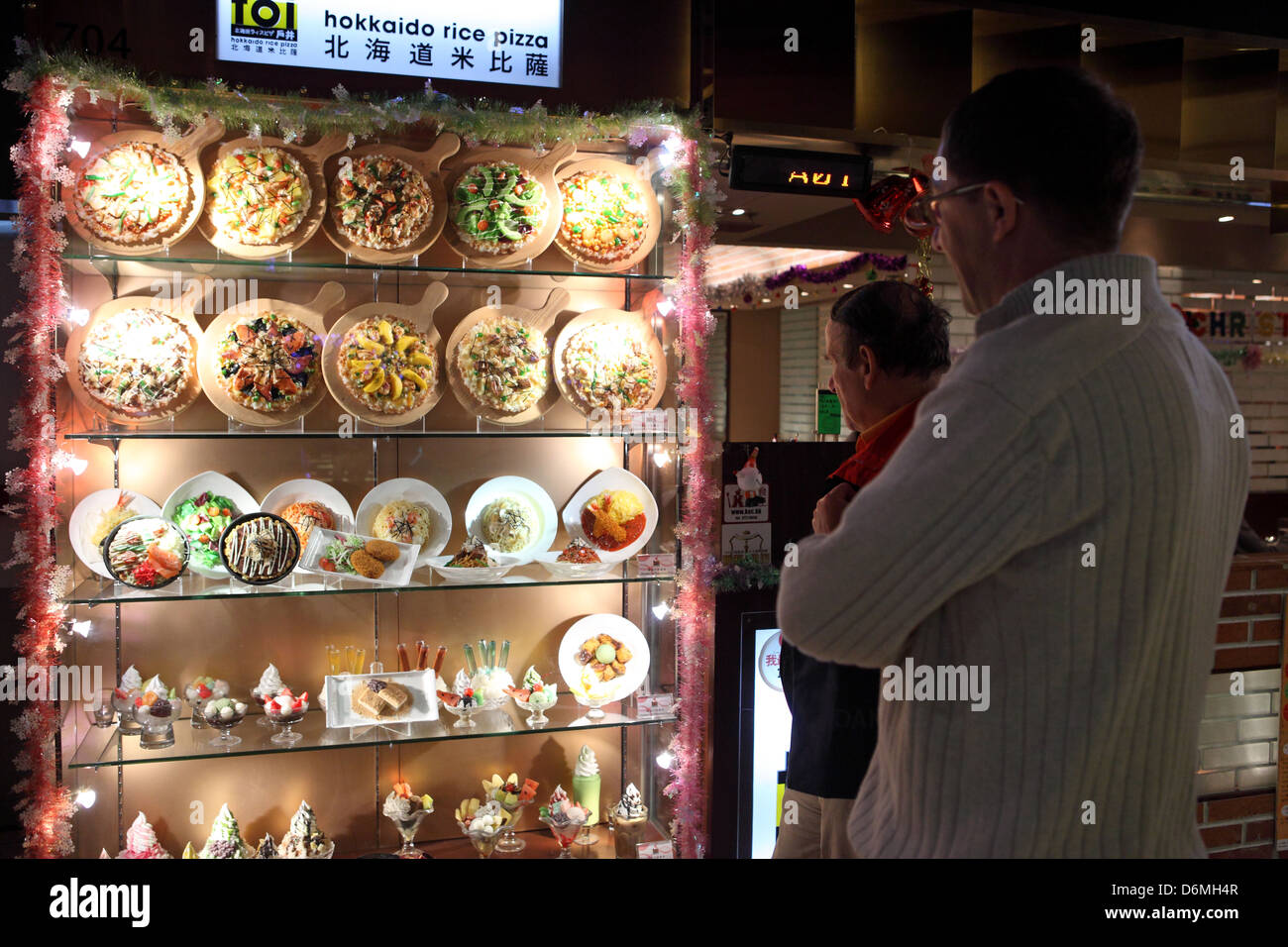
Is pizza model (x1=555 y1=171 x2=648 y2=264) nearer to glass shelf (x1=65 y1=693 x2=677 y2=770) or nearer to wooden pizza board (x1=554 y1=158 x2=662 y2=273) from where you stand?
wooden pizza board (x1=554 y1=158 x2=662 y2=273)

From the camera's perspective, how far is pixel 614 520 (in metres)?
2.86

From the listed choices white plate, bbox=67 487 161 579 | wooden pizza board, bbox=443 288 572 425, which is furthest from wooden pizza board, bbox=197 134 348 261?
white plate, bbox=67 487 161 579

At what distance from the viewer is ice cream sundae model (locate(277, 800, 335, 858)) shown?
2.59 m

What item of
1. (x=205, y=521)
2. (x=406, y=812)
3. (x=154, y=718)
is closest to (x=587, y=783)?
(x=406, y=812)

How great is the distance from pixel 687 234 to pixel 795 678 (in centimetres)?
137

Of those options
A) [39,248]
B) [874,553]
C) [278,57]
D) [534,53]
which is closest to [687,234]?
[534,53]

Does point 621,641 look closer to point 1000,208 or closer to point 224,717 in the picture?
point 224,717

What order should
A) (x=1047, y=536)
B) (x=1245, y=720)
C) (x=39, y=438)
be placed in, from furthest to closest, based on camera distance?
1. (x=1245, y=720)
2. (x=39, y=438)
3. (x=1047, y=536)

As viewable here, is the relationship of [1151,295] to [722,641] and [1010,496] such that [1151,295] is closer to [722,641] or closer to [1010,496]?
[1010,496]

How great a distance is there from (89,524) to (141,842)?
2.84 feet

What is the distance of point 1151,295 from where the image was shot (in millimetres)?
1039

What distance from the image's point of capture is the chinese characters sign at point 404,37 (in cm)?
246

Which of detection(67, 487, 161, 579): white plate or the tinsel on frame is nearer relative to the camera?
the tinsel on frame

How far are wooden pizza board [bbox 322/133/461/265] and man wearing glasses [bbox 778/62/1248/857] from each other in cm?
188
